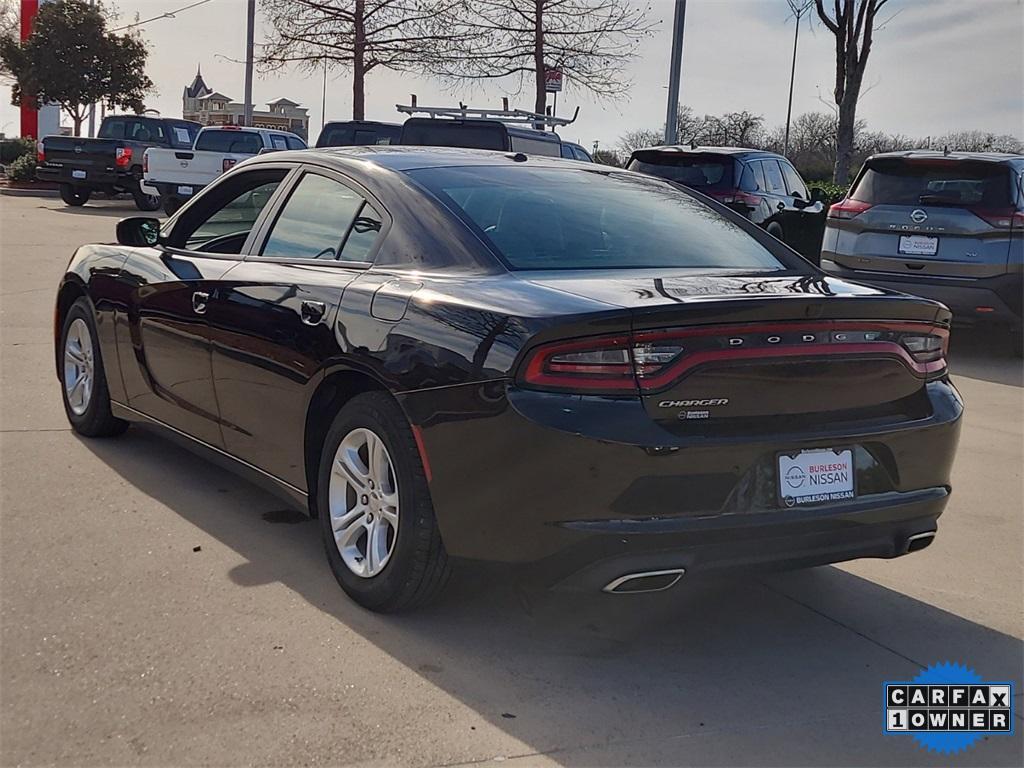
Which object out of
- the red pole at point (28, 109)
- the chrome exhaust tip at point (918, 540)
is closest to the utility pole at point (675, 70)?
the chrome exhaust tip at point (918, 540)

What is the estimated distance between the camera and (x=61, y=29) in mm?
37219

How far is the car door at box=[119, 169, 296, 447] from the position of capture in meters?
4.97

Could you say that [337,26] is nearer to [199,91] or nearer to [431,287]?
[431,287]

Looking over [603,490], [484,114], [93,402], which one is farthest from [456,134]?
[603,490]

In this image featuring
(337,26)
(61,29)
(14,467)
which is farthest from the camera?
(61,29)

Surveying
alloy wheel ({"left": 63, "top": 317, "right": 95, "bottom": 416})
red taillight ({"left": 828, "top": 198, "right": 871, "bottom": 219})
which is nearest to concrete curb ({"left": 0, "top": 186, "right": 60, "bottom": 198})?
red taillight ({"left": 828, "top": 198, "right": 871, "bottom": 219})

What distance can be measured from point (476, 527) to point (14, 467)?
9.72ft

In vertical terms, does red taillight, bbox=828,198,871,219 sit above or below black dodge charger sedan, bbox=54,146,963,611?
above

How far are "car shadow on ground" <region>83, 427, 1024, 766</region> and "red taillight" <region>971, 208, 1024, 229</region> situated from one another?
6227 mm

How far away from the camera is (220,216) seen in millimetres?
5609

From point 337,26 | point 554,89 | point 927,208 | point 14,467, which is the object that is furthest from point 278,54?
point 14,467

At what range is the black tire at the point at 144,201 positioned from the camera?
24.6 m

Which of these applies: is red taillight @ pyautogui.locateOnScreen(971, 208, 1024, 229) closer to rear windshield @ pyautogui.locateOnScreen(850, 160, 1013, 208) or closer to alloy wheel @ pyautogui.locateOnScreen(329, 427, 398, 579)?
rear windshield @ pyautogui.locateOnScreen(850, 160, 1013, 208)

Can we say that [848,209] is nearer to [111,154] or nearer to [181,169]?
[181,169]
